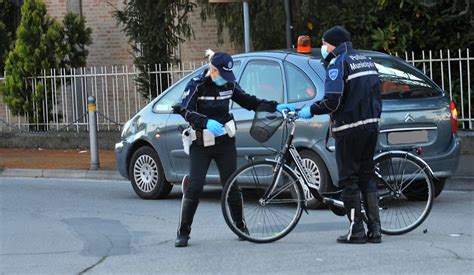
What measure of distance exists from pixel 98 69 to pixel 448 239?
1250cm

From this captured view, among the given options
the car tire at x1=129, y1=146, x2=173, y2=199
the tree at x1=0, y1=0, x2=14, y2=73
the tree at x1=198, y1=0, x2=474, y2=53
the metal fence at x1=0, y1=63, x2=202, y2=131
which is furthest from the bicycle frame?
the tree at x1=0, y1=0, x2=14, y2=73

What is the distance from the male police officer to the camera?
7047mm

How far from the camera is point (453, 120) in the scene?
9.07 metres

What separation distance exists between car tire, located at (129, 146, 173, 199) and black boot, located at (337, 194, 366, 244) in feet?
10.9

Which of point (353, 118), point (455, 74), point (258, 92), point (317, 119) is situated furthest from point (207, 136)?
point (455, 74)

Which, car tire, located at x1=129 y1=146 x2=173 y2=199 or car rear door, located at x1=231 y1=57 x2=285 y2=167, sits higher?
car rear door, located at x1=231 y1=57 x2=285 y2=167

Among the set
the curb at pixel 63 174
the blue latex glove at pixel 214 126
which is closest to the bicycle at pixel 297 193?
the blue latex glove at pixel 214 126

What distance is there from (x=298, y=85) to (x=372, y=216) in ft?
7.03

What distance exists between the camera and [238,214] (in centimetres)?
743

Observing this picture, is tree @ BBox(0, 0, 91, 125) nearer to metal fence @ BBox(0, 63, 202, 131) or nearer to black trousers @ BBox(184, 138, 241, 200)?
metal fence @ BBox(0, 63, 202, 131)

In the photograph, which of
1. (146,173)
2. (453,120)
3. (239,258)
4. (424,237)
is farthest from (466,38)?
(239,258)

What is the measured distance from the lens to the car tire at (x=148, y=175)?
397 inches

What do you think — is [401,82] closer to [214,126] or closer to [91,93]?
[214,126]

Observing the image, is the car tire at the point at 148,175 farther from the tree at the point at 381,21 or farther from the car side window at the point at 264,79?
the tree at the point at 381,21
